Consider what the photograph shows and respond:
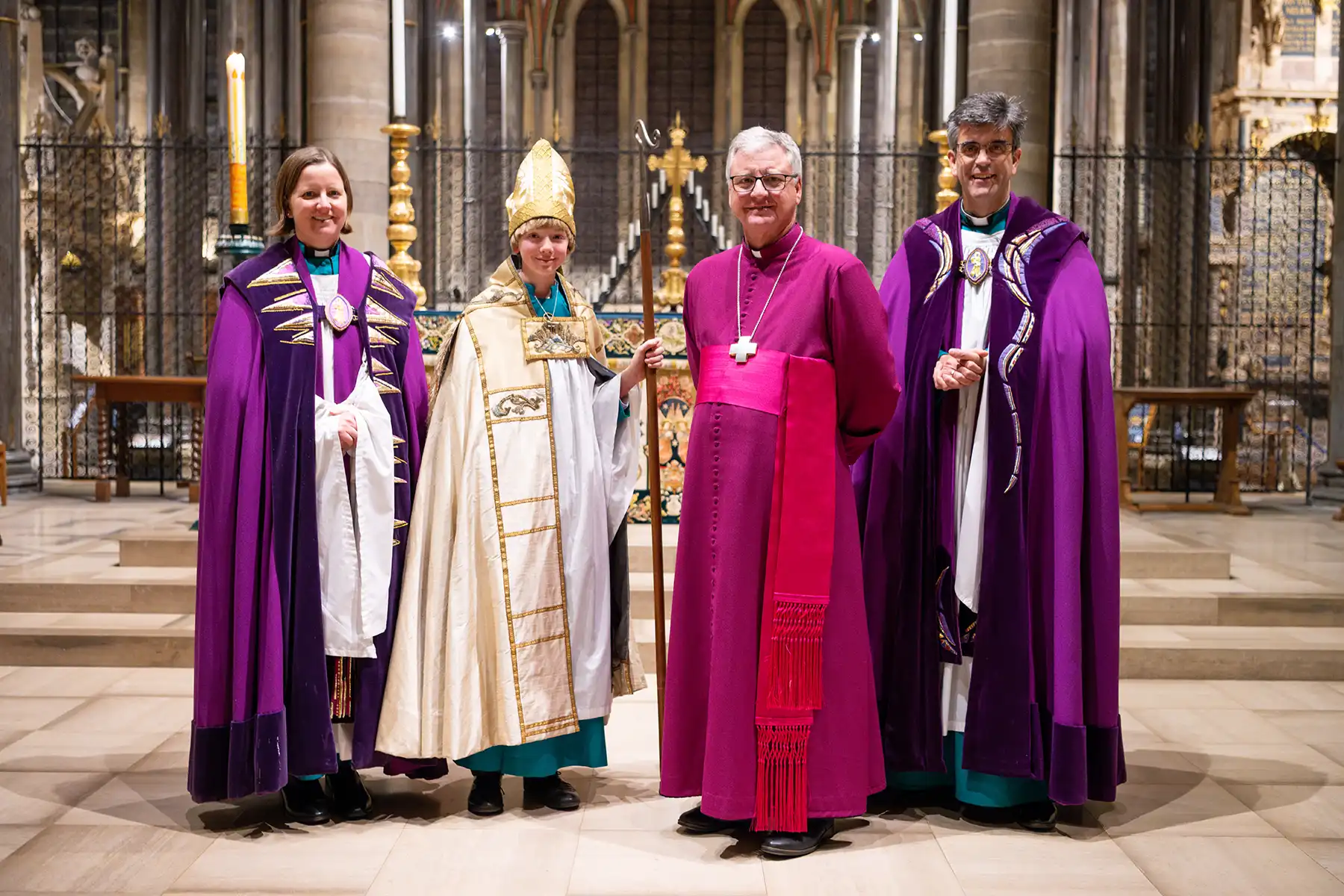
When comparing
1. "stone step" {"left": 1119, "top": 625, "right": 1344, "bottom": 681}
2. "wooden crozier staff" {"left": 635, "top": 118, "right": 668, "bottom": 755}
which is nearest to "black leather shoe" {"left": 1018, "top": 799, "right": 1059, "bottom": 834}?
"wooden crozier staff" {"left": 635, "top": 118, "right": 668, "bottom": 755}

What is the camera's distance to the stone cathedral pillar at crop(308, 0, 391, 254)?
325 inches

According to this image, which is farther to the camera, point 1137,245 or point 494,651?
point 1137,245

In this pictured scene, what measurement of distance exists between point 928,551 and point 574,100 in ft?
52.3

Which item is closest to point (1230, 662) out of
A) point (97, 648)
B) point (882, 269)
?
point (97, 648)

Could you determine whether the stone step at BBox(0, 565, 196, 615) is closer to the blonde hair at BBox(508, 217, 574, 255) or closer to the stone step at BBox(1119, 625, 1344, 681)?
the blonde hair at BBox(508, 217, 574, 255)

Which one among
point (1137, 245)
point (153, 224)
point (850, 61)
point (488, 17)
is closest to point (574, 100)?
point (488, 17)

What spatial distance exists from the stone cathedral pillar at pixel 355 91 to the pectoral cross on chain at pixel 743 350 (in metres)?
5.41

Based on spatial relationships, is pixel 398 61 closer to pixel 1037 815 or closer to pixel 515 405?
pixel 515 405

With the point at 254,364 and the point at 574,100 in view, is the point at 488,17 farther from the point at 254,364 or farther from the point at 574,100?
the point at 254,364

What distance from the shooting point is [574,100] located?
1834cm

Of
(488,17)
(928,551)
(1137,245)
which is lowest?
(928,551)

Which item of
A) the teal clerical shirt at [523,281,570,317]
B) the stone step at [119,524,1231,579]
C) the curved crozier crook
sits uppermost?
the curved crozier crook

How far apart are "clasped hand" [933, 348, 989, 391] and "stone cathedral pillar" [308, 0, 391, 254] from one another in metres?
5.49

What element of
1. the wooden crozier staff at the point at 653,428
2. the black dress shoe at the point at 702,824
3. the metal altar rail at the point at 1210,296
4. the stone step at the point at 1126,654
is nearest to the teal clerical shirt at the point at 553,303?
the wooden crozier staff at the point at 653,428
